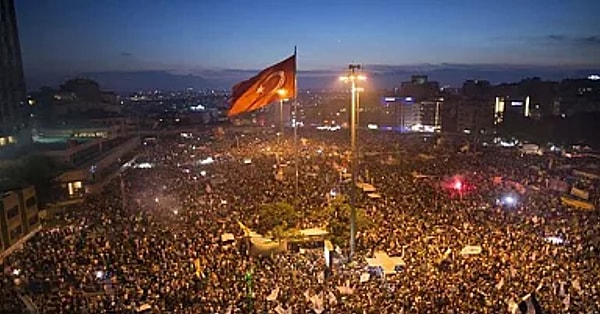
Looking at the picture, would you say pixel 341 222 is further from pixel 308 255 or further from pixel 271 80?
pixel 271 80

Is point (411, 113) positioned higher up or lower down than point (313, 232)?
lower down

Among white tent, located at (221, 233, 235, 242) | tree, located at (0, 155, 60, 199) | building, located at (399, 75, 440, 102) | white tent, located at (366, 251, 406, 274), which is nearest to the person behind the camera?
white tent, located at (366, 251, 406, 274)

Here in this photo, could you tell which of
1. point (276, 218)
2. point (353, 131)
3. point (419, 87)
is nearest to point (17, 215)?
point (276, 218)

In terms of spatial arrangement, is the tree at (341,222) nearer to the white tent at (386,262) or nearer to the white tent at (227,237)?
the white tent at (386,262)

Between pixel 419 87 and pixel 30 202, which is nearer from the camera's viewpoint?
pixel 30 202

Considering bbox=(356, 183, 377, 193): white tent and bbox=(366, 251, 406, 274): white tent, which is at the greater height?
bbox=(366, 251, 406, 274): white tent

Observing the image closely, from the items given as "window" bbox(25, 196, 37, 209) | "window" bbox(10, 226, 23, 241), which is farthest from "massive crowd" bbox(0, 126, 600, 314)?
"window" bbox(25, 196, 37, 209)

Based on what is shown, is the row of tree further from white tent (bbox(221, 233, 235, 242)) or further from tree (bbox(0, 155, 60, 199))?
tree (bbox(0, 155, 60, 199))
